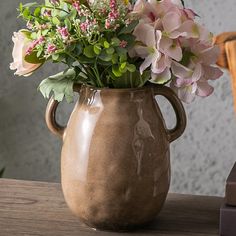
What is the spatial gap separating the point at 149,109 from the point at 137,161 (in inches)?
3.4

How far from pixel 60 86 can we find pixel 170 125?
89cm

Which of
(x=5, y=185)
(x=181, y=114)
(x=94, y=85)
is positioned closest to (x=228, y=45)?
(x=181, y=114)

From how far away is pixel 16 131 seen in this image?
7.05 ft

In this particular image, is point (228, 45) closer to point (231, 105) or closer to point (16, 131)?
point (231, 105)

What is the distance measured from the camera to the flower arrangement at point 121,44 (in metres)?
1.03

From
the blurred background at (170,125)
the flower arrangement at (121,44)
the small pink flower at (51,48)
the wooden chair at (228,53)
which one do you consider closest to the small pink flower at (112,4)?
the flower arrangement at (121,44)

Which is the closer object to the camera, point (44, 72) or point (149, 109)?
point (149, 109)

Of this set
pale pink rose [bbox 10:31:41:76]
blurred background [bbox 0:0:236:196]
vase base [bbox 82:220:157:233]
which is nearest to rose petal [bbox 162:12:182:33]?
pale pink rose [bbox 10:31:41:76]

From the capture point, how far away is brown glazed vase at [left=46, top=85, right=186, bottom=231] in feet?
3.50

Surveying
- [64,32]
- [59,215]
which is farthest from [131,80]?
[59,215]

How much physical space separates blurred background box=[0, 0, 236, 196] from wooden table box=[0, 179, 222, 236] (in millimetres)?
626

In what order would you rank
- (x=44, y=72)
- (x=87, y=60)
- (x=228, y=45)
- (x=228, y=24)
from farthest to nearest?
(x=44, y=72), (x=228, y=24), (x=228, y=45), (x=87, y=60)

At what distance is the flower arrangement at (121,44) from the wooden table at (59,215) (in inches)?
8.6

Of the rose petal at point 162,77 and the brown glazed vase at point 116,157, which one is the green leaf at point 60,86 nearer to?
the brown glazed vase at point 116,157
